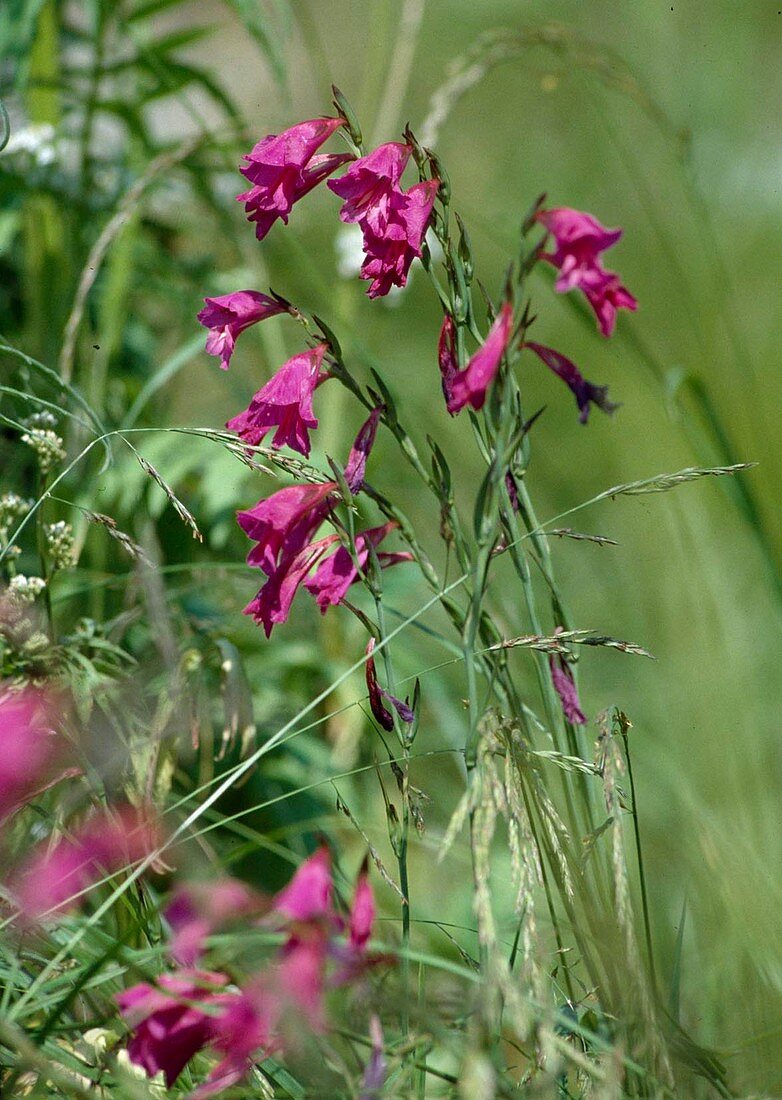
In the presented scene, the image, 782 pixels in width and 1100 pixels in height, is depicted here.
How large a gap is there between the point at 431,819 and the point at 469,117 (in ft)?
10.7

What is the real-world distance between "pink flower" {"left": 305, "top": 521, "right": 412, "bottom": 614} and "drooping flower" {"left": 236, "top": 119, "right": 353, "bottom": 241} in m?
0.24

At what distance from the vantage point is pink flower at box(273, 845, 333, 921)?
0.54 m

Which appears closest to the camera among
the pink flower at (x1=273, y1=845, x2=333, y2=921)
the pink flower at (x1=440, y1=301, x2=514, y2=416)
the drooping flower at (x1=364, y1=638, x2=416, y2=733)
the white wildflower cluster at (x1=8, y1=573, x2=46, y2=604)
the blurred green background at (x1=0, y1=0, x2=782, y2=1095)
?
the pink flower at (x1=273, y1=845, x2=333, y2=921)

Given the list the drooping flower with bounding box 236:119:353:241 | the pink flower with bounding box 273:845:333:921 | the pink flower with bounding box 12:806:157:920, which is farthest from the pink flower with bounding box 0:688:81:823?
the drooping flower with bounding box 236:119:353:241

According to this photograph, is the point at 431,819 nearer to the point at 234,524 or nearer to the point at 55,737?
the point at 234,524

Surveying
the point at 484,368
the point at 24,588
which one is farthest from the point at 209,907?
the point at 24,588

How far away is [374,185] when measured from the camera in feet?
2.61

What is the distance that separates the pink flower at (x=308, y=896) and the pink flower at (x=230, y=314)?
42 cm

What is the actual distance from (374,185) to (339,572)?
29 cm

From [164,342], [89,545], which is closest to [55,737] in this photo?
[89,545]

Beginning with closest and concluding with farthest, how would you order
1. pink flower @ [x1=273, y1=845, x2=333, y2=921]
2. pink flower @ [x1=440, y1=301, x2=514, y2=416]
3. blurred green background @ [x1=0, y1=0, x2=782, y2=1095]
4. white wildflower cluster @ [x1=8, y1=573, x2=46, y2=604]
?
1. pink flower @ [x1=273, y1=845, x2=333, y2=921]
2. pink flower @ [x1=440, y1=301, x2=514, y2=416]
3. white wildflower cluster @ [x1=8, y1=573, x2=46, y2=604]
4. blurred green background @ [x1=0, y1=0, x2=782, y2=1095]

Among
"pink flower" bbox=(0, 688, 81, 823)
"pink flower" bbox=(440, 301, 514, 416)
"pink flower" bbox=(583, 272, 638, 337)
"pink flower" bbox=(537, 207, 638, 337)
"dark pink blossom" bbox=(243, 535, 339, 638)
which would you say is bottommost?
"pink flower" bbox=(0, 688, 81, 823)

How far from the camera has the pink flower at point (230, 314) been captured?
83cm

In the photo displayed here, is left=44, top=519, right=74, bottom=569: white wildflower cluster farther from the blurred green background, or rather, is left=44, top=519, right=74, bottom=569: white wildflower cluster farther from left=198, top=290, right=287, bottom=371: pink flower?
left=198, top=290, right=287, bottom=371: pink flower
